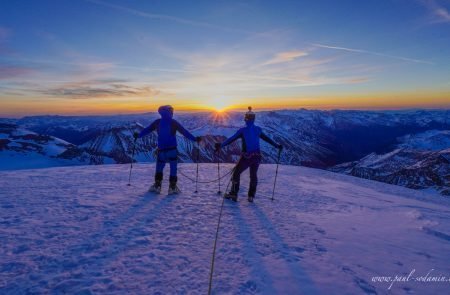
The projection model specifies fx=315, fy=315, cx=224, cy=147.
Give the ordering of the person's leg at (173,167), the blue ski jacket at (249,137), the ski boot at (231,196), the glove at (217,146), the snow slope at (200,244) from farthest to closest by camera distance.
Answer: the glove at (217,146), the person's leg at (173,167), the blue ski jacket at (249,137), the ski boot at (231,196), the snow slope at (200,244)

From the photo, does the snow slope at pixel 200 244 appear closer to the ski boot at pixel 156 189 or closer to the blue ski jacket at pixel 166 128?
the ski boot at pixel 156 189

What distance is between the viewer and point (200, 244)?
25.1 feet

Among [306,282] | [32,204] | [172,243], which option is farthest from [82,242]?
[306,282]

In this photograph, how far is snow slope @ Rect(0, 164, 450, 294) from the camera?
235 inches

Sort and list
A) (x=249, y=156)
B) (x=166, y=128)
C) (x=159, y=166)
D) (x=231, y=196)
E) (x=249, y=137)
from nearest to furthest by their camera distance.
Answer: (x=231, y=196)
(x=249, y=156)
(x=249, y=137)
(x=166, y=128)
(x=159, y=166)

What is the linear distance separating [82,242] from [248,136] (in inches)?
295

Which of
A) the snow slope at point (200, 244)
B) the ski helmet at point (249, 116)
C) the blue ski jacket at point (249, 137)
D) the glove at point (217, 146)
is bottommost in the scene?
the snow slope at point (200, 244)

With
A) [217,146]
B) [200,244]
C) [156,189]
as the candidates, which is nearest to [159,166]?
[156,189]

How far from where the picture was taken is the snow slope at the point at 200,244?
5957mm

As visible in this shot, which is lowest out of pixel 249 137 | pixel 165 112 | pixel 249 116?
pixel 249 137

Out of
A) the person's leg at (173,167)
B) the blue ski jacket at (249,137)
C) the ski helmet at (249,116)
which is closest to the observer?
the ski helmet at (249,116)

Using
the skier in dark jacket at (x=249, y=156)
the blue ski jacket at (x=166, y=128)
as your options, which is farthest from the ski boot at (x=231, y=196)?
the blue ski jacket at (x=166, y=128)

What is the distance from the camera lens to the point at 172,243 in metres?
7.65

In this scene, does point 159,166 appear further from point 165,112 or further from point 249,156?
point 249,156
